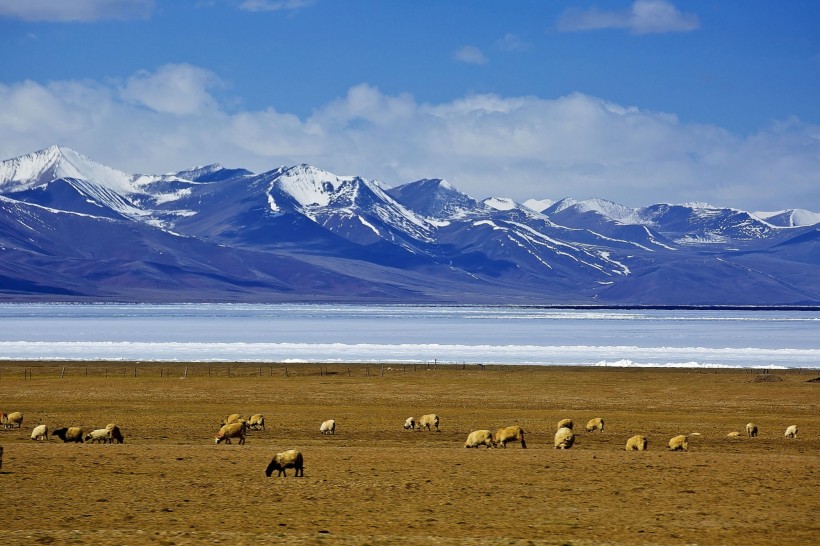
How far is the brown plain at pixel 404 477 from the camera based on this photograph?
20719 millimetres

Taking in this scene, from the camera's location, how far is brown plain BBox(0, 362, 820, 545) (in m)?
20.7

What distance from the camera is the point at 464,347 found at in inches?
4156

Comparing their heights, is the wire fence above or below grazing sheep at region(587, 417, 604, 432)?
above

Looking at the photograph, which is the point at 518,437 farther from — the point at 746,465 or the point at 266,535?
the point at 266,535

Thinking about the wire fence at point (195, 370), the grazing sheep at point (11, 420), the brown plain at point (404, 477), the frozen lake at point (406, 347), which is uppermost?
the frozen lake at point (406, 347)

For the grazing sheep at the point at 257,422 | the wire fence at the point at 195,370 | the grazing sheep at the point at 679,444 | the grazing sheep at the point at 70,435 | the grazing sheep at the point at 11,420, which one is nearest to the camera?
the grazing sheep at the point at 679,444

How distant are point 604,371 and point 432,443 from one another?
40.7m

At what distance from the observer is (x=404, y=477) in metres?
26.8

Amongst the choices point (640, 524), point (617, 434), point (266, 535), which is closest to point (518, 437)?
point (617, 434)

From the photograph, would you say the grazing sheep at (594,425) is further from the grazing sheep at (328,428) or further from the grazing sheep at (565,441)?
the grazing sheep at (328,428)

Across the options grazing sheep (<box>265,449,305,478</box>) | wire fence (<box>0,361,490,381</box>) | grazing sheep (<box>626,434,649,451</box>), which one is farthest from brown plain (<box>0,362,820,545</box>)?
wire fence (<box>0,361,490,381</box>)

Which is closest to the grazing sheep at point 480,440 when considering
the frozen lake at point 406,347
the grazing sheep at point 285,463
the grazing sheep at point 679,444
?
the grazing sheep at point 679,444

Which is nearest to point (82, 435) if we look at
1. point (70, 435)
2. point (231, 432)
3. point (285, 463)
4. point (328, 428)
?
point (70, 435)

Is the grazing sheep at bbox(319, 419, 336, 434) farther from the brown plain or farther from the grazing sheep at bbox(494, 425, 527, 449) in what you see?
the grazing sheep at bbox(494, 425, 527, 449)
